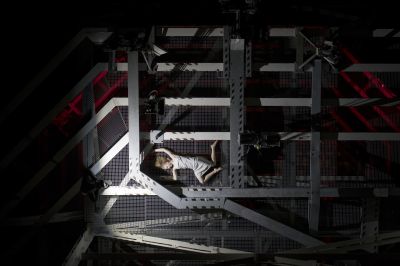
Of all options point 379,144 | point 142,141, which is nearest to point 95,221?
point 142,141

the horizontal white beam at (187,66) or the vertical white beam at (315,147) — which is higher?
the horizontal white beam at (187,66)

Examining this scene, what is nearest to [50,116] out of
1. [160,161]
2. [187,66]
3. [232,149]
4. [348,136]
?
[160,161]

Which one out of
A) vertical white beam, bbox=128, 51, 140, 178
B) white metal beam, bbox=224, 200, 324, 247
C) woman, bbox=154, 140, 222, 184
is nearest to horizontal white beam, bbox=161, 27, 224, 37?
vertical white beam, bbox=128, 51, 140, 178

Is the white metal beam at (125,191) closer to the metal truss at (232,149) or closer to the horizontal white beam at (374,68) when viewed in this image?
the metal truss at (232,149)

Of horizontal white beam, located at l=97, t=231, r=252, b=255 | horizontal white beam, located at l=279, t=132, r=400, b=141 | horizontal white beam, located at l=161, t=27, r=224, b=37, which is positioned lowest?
horizontal white beam, located at l=97, t=231, r=252, b=255

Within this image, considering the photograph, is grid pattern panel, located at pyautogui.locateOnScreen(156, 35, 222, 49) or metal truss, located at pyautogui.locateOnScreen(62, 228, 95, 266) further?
grid pattern panel, located at pyautogui.locateOnScreen(156, 35, 222, 49)

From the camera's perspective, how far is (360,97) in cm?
590

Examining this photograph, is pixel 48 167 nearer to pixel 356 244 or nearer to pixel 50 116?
pixel 50 116

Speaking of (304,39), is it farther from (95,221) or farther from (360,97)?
(95,221)

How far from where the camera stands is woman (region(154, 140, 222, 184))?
579cm

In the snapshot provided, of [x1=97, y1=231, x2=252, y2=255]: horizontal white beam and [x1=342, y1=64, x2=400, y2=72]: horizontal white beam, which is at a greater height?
[x1=342, y1=64, x2=400, y2=72]: horizontal white beam

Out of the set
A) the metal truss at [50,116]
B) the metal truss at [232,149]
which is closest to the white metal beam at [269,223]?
the metal truss at [232,149]

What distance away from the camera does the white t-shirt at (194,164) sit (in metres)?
5.78

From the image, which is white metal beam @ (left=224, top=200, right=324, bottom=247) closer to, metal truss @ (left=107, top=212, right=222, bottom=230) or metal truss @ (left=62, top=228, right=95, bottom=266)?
metal truss @ (left=107, top=212, right=222, bottom=230)
